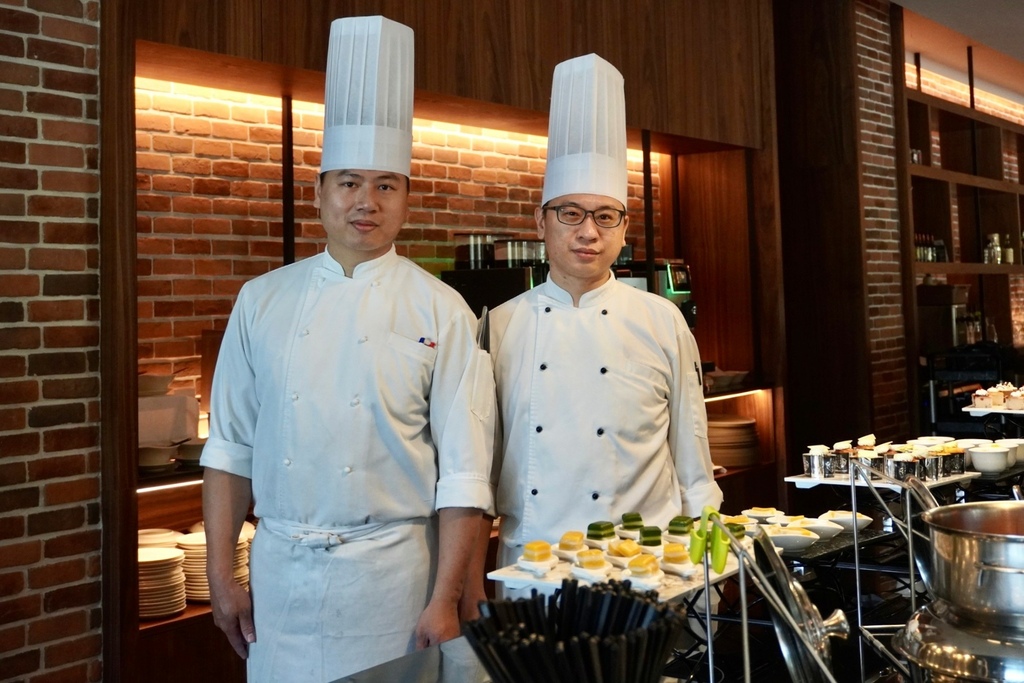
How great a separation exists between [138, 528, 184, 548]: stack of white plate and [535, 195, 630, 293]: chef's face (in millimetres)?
1427

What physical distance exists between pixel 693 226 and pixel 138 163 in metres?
3.19

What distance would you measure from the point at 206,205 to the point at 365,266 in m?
1.67

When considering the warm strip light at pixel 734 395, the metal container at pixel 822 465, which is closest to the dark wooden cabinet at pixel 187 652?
the metal container at pixel 822 465

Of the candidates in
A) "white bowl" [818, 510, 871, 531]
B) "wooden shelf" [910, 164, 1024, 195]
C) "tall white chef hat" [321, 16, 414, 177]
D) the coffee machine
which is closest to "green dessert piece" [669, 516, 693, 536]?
"white bowl" [818, 510, 871, 531]

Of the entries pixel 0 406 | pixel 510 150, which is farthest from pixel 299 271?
pixel 510 150

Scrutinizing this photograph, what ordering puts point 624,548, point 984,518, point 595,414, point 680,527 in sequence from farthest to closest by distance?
point 595,414, point 680,527, point 624,548, point 984,518

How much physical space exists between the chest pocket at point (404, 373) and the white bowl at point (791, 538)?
0.79 metres

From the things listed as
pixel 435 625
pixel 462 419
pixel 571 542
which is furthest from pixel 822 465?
pixel 571 542

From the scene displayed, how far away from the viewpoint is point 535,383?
2.64 meters

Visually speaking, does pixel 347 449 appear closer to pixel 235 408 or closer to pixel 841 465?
pixel 235 408

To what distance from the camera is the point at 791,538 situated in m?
1.96

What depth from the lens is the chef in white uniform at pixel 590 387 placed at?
257cm

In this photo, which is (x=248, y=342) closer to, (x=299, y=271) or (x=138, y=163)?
(x=299, y=271)

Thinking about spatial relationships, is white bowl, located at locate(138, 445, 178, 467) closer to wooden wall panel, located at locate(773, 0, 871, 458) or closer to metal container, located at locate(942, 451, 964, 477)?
metal container, located at locate(942, 451, 964, 477)
